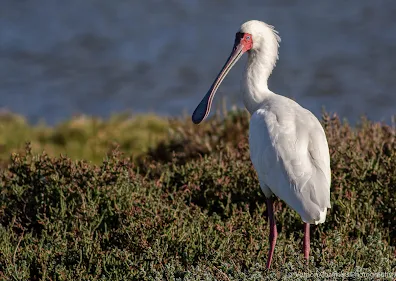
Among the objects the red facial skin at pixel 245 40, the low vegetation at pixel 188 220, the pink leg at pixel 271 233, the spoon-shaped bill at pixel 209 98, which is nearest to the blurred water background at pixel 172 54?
the low vegetation at pixel 188 220

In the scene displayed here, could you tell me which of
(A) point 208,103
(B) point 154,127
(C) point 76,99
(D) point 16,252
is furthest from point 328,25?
(D) point 16,252

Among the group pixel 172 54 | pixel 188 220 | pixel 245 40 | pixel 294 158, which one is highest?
pixel 172 54

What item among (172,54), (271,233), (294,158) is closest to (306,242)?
(271,233)

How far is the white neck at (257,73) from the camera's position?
278 inches

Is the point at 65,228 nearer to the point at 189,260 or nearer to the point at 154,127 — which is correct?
the point at 189,260

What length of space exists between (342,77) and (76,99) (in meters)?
4.88

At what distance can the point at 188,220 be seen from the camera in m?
6.90

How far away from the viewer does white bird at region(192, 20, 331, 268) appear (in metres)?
6.03

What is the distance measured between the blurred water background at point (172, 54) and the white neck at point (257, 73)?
26.8 ft

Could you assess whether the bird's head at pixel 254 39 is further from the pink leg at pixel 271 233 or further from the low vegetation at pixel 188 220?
the pink leg at pixel 271 233

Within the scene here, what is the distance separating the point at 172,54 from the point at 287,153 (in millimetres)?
12649

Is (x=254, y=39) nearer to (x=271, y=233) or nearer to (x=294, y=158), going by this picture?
(x=294, y=158)

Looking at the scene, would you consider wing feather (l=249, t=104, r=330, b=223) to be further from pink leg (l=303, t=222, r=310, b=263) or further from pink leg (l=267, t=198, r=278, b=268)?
pink leg (l=303, t=222, r=310, b=263)

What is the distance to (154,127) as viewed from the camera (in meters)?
11.1
